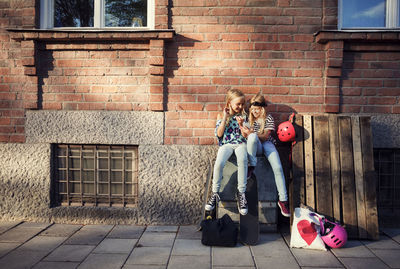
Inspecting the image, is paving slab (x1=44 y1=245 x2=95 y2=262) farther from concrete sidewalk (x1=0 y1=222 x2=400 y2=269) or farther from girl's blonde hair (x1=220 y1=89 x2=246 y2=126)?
girl's blonde hair (x1=220 y1=89 x2=246 y2=126)

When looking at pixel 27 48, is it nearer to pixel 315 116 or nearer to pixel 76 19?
pixel 76 19

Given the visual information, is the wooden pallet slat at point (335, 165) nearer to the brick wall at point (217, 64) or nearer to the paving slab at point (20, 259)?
the brick wall at point (217, 64)

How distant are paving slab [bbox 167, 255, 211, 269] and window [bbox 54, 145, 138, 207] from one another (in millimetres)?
1392

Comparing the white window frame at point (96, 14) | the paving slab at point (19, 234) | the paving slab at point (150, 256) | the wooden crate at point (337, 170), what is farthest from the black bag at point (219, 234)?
the white window frame at point (96, 14)

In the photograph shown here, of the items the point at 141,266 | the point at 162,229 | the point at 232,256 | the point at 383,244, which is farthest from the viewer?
the point at 162,229

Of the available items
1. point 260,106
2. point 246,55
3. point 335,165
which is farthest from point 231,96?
point 335,165

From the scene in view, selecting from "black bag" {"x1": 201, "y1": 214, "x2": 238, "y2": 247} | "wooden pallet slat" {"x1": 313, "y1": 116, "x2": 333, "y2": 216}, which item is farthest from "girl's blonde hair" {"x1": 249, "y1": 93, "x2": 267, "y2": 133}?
"black bag" {"x1": 201, "y1": 214, "x2": 238, "y2": 247}

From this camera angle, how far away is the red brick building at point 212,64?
153 inches

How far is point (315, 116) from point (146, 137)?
86.3 inches

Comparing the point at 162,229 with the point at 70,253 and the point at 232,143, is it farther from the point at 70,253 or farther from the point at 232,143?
the point at 232,143

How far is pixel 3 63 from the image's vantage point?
4.10m

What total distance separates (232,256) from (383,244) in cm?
178

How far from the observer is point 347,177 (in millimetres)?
3652

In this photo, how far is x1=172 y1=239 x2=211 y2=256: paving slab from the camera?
3100mm
